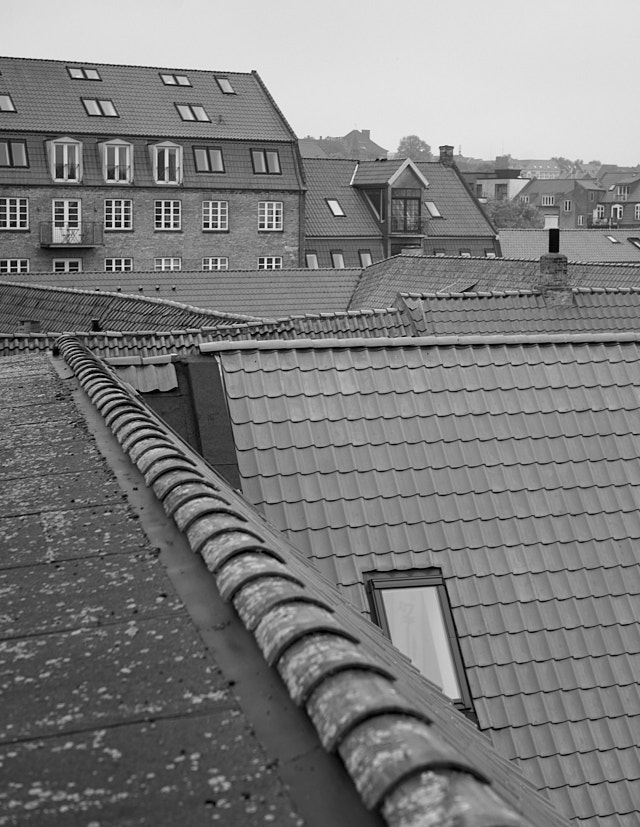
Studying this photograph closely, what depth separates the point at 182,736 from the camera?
2.99m

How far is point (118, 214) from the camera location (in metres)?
51.8

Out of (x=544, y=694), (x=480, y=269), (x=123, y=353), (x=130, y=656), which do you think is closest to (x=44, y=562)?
(x=130, y=656)

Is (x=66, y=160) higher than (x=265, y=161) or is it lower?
higher

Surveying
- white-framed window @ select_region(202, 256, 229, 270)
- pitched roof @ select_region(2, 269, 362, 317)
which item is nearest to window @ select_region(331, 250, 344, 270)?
white-framed window @ select_region(202, 256, 229, 270)

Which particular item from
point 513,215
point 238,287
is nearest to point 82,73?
point 238,287

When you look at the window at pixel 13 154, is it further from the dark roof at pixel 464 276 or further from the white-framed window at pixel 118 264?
the dark roof at pixel 464 276

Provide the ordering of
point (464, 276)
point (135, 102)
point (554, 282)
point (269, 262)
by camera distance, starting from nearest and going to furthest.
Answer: point (554, 282), point (464, 276), point (135, 102), point (269, 262)

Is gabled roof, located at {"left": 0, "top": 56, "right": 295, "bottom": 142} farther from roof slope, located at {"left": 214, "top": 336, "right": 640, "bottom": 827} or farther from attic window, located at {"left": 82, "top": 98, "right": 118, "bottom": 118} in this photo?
roof slope, located at {"left": 214, "top": 336, "right": 640, "bottom": 827}

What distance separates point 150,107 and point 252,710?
2073 inches

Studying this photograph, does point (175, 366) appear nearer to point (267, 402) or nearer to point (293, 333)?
point (267, 402)

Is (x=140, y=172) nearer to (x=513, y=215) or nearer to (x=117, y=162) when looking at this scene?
(x=117, y=162)

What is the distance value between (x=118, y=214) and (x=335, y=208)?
12227mm

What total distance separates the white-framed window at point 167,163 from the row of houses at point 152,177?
51 millimetres

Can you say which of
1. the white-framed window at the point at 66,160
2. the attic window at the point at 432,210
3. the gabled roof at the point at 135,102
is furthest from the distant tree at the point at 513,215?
the white-framed window at the point at 66,160
